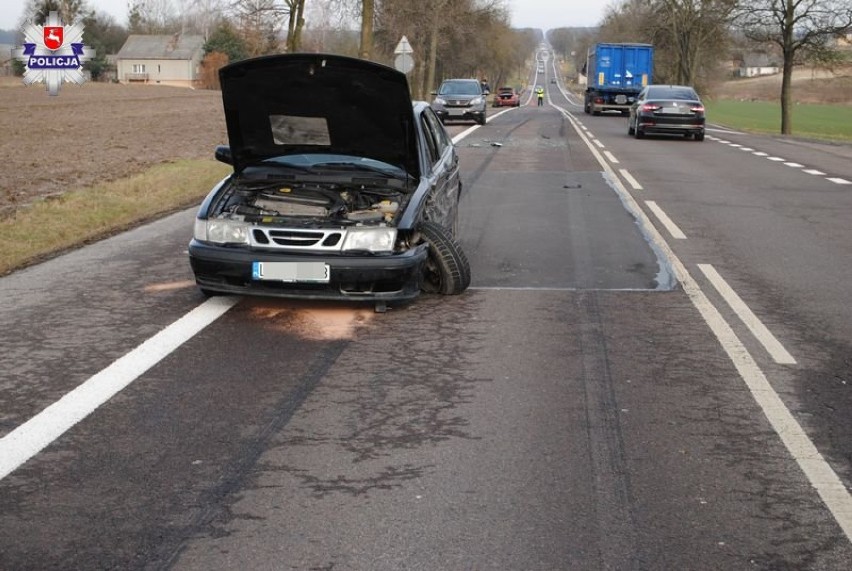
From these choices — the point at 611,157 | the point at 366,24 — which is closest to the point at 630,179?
the point at 611,157

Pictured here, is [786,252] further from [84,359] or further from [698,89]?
[698,89]

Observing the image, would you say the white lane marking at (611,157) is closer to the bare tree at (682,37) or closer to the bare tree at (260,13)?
the bare tree at (260,13)

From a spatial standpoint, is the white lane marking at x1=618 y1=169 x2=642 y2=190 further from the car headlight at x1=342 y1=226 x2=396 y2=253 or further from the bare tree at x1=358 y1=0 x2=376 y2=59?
the bare tree at x1=358 y1=0 x2=376 y2=59

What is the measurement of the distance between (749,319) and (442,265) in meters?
2.15

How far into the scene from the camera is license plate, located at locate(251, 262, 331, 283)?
7.31 meters

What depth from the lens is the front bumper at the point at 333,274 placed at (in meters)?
7.32

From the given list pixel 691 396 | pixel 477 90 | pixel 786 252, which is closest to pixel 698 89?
pixel 477 90

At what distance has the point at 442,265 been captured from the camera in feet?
26.5

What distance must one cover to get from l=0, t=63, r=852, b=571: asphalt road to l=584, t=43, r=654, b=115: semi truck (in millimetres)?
41540

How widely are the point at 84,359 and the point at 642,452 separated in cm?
331

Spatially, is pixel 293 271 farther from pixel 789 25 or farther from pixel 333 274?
pixel 789 25

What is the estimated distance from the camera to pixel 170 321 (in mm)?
7473

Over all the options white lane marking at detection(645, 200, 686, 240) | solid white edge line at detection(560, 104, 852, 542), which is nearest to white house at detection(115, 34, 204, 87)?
white lane marking at detection(645, 200, 686, 240)

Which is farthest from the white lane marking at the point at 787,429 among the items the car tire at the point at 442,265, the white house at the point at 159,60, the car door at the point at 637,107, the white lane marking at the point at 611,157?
the white house at the point at 159,60
